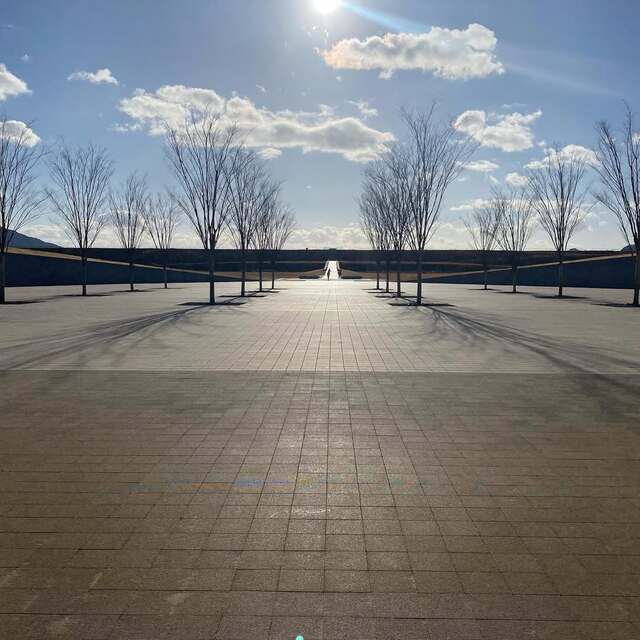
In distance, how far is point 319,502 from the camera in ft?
12.6

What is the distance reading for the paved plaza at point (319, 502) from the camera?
104 inches

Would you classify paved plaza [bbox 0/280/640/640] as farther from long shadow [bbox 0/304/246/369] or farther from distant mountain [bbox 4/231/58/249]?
distant mountain [bbox 4/231/58/249]

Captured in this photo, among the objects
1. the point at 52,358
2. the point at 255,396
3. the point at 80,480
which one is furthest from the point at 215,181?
the point at 80,480

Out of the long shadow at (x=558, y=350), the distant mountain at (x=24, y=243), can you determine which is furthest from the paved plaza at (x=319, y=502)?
the distant mountain at (x=24, y=243)

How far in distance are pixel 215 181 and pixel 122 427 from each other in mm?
18148

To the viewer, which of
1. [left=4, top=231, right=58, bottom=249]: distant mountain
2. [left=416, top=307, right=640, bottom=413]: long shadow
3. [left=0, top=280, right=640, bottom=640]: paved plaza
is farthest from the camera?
[left=4, top=231, right=58, bottom=249]: distant mountain

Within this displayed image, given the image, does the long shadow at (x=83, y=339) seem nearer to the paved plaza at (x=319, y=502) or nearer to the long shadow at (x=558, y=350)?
the paved plaza at (x=319, y=502)

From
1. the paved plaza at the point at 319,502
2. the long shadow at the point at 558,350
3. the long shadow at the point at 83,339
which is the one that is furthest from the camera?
the long shadow at the point at 83,339

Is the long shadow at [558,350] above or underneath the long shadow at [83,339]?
above

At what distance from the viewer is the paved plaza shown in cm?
264

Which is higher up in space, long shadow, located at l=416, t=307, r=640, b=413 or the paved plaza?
long shadow, located at l=416, t=307, r=640, b=413

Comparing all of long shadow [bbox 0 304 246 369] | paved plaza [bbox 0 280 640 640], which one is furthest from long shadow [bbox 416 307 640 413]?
long shadow [bbox 0 304 246 369]

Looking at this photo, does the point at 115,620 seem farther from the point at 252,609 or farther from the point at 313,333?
the point at 313,333

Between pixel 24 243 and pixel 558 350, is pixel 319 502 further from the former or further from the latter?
pixel 24 243
